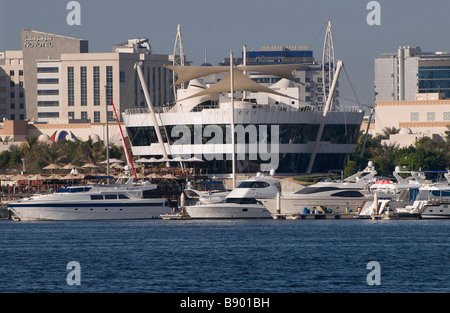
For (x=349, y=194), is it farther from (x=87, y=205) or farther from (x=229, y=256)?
(x=229, y=256)

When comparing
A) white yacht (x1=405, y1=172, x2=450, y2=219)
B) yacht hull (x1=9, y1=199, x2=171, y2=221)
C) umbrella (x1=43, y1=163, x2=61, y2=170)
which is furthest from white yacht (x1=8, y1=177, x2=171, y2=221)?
umbrella (x1=43, y1=163, x2=61, y2=170)

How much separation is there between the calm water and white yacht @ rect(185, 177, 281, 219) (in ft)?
9.37

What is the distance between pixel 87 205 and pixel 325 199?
20.9m

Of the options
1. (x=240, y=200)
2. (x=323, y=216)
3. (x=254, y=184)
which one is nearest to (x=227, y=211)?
(x=240, y=200)

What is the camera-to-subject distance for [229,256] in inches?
2469

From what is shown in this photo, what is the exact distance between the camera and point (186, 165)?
420 feet

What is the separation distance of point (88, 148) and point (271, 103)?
23827 mm

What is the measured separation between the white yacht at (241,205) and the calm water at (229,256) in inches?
112

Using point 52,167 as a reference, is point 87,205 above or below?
below

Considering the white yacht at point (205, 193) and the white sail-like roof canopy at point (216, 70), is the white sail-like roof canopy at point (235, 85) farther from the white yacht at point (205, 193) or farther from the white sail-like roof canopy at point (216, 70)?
the white yacht at point (205, 193)

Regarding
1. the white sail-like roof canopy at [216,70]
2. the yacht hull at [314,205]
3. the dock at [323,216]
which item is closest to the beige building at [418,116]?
the white sail-like roof canopy at [216,70]

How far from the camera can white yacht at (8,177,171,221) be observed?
9538 centimetres
